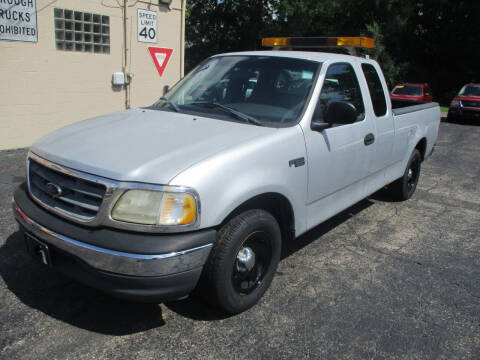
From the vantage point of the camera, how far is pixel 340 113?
3.57 meters

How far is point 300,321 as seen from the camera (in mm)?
3162

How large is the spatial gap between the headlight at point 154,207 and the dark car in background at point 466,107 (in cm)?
1637

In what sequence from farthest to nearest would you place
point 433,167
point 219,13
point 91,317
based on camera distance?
point 219,13
point 433,167
point 91,317

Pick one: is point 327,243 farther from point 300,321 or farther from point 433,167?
point 433,167

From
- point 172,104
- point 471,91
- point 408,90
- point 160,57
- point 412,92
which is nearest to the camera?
point 172,104

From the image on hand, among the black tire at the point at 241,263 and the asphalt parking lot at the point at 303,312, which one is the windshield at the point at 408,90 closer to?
the asphalt parking lot at the point at 303,312

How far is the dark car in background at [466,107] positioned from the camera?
16.2 metres

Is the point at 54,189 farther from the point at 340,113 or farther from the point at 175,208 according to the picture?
the point at 340,113

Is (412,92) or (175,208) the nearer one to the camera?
(175,208)

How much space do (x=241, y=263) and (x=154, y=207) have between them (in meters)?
0.84

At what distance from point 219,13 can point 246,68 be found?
36.8m

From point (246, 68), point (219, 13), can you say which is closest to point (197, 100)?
point (246, 68)

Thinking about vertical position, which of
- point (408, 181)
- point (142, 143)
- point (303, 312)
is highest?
point (142, 143)

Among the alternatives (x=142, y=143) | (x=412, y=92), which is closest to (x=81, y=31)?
(x=142, y=143)
